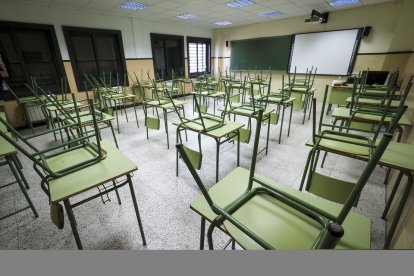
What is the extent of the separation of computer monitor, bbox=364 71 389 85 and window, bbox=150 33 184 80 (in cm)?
570

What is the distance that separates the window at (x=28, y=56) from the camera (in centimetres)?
402

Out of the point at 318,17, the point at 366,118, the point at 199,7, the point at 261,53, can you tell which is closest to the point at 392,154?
the point at 366,118

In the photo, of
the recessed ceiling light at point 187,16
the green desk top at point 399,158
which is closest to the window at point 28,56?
the recessed ceiling light at point 187,16

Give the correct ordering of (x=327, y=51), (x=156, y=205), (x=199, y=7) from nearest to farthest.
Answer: (x=156, y=205) < (x=199, y=7) < (x=327, y=51)

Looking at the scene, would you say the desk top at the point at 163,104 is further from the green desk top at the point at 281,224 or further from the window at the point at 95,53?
the green desk top at the point at 281,224

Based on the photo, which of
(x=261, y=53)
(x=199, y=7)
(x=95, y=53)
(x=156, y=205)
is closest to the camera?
(x=156, y=205)

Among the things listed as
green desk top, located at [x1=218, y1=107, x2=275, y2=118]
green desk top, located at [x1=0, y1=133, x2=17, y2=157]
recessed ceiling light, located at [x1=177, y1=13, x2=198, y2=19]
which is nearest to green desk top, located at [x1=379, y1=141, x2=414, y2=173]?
green desk top, located at [x1=218, y1=107, x2=275, y2=118]

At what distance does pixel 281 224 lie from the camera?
2.49 ft

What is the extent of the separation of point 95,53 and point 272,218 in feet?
20.5

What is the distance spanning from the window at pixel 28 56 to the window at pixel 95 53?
36 centimetres

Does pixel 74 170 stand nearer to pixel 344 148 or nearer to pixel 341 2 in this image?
pixel 344 148

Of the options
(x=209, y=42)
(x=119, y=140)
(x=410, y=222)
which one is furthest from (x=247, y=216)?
(x=209, y=42)

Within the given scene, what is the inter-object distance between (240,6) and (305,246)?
5.63 metres

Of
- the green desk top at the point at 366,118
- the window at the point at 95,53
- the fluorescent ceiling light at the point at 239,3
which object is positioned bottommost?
the green desk top at the point at 366,118
